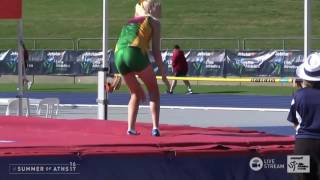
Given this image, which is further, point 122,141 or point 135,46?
point 135,46

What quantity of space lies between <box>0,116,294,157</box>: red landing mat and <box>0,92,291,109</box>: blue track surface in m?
13.9

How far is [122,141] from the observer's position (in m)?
8.95

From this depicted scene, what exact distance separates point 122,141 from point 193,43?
36.1 m

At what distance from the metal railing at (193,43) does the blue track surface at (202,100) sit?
36.0ft

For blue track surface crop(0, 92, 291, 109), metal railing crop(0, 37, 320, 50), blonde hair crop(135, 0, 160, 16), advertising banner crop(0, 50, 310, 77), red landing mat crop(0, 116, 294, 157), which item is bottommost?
blue track surface crop(0, 92, 291, 109)

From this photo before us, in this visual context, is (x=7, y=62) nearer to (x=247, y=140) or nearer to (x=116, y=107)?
(x=116, y=107)

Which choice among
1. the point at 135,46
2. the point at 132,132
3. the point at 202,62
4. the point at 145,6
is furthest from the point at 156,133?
the point at 202,62

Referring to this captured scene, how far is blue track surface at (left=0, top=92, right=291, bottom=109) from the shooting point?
26062 mm

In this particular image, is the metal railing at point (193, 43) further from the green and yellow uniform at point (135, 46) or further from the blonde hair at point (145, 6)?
the green and yellow uniform at point (135, 46)

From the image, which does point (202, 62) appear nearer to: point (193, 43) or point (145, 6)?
point (193, 43)

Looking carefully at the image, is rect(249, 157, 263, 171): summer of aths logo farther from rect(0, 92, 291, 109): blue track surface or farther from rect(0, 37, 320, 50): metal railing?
rect(0, 37, 320, 50): metal railing

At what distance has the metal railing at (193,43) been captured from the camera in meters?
42.1

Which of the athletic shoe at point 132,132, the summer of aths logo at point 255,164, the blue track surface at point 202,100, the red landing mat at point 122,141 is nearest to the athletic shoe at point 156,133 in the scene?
the red landing mat at point 122,141

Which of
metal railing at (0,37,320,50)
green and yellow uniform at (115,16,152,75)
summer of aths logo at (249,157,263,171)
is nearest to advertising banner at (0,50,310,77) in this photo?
metal railing at (0,37,320,50)
